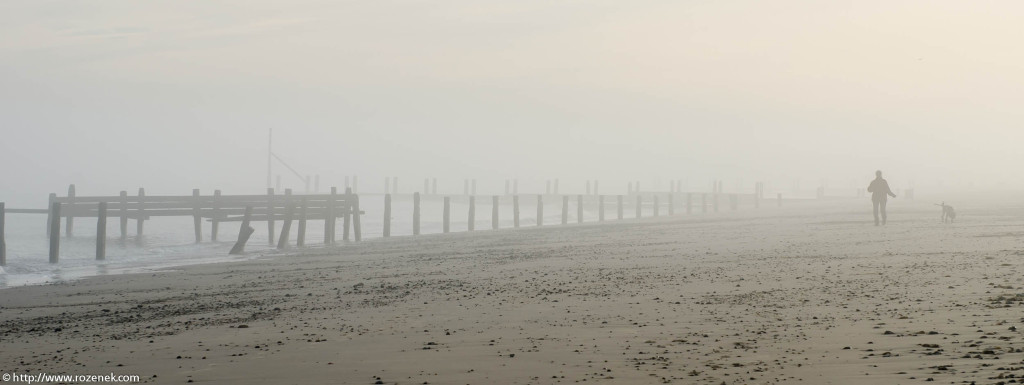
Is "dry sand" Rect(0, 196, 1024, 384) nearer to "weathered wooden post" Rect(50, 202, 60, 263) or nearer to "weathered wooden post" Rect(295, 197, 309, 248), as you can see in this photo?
"weathered wooden post" Rect(50, 202, 60, 263)

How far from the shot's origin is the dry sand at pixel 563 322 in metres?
6.29

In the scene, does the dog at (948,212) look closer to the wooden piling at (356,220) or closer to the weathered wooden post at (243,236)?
the wooden piling at (356,220)

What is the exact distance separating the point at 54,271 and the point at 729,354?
17.3m

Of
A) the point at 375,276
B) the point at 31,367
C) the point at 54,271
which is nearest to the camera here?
the point at 31,367

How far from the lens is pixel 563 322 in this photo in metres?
8.66

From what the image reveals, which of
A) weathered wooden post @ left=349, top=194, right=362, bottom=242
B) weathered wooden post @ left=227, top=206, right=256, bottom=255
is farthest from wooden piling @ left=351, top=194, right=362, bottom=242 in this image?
weathered wooden post @ left=227, top=206, right=256, bottom=255

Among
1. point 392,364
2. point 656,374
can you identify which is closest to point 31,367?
point 392,364

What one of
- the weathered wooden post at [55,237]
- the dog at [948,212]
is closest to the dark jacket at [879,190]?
the dog at [948,212]

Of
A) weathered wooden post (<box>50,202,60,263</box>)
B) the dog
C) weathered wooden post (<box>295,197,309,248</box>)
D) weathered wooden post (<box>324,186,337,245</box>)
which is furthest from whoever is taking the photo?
weathered wooden post (<box>324,186,337,245</box>)

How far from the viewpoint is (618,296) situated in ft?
34.9

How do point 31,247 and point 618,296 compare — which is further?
point 31,247

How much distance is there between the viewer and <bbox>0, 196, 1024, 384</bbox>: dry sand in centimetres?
629

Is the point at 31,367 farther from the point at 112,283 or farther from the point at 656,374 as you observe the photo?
the point at 112,283

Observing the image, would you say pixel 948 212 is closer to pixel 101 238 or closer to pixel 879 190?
pixel 879 190
